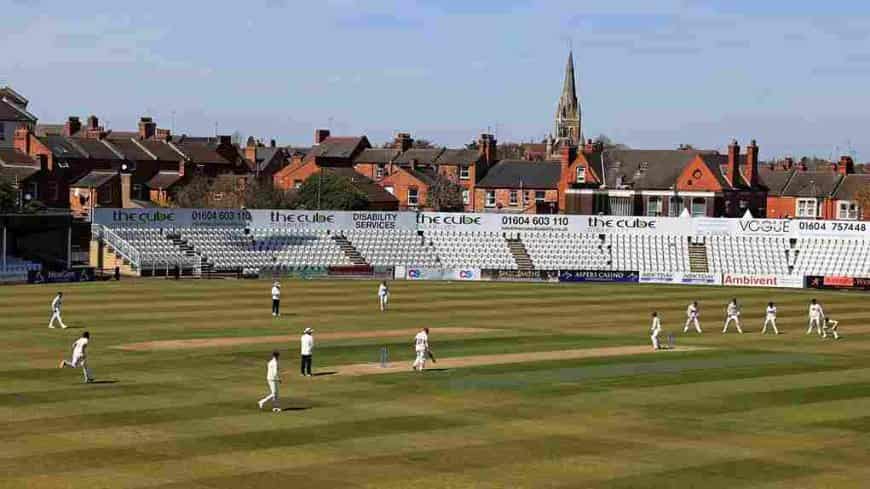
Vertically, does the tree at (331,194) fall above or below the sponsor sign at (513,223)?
above

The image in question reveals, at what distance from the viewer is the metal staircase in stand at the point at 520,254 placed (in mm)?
88438

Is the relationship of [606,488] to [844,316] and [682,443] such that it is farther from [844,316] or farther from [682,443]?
[844,316]

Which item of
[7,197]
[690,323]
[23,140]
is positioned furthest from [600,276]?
[23,140]

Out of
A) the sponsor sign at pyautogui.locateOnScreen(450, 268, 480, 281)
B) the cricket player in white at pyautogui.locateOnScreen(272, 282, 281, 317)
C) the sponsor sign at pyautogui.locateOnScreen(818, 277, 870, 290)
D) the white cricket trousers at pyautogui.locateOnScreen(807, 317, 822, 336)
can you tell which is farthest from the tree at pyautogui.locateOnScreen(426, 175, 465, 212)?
the white cricket trousers at pyautogui.locateOnScreen(807, 317, 822, 336)

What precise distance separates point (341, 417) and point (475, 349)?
15119mm

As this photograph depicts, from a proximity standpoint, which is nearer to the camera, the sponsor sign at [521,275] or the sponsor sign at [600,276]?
the sponsor sign at [521,275]

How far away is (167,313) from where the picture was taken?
5750 cm

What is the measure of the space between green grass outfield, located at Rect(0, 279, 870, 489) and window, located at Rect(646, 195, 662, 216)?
5101 cm

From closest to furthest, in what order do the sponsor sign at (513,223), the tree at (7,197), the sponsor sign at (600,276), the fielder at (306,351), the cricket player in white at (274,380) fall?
1. the cricket player in white at (274,380)
2. the fielder at (306,351)
3. the sponsor sign at (600,276)
4. the sponsor sign at (513,223)
5. the tree at (7,197)

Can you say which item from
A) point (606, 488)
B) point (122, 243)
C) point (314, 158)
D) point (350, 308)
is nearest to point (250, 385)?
point (606, 488)

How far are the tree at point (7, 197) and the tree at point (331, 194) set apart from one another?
2511cm

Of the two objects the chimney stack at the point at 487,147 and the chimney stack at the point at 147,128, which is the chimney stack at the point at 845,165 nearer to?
the chimney stack at the point at 487,147

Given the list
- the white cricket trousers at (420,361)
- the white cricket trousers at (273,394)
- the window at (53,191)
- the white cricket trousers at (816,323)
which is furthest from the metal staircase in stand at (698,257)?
the white cricket trousers at (273,394)

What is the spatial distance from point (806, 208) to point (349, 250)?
49385mm
